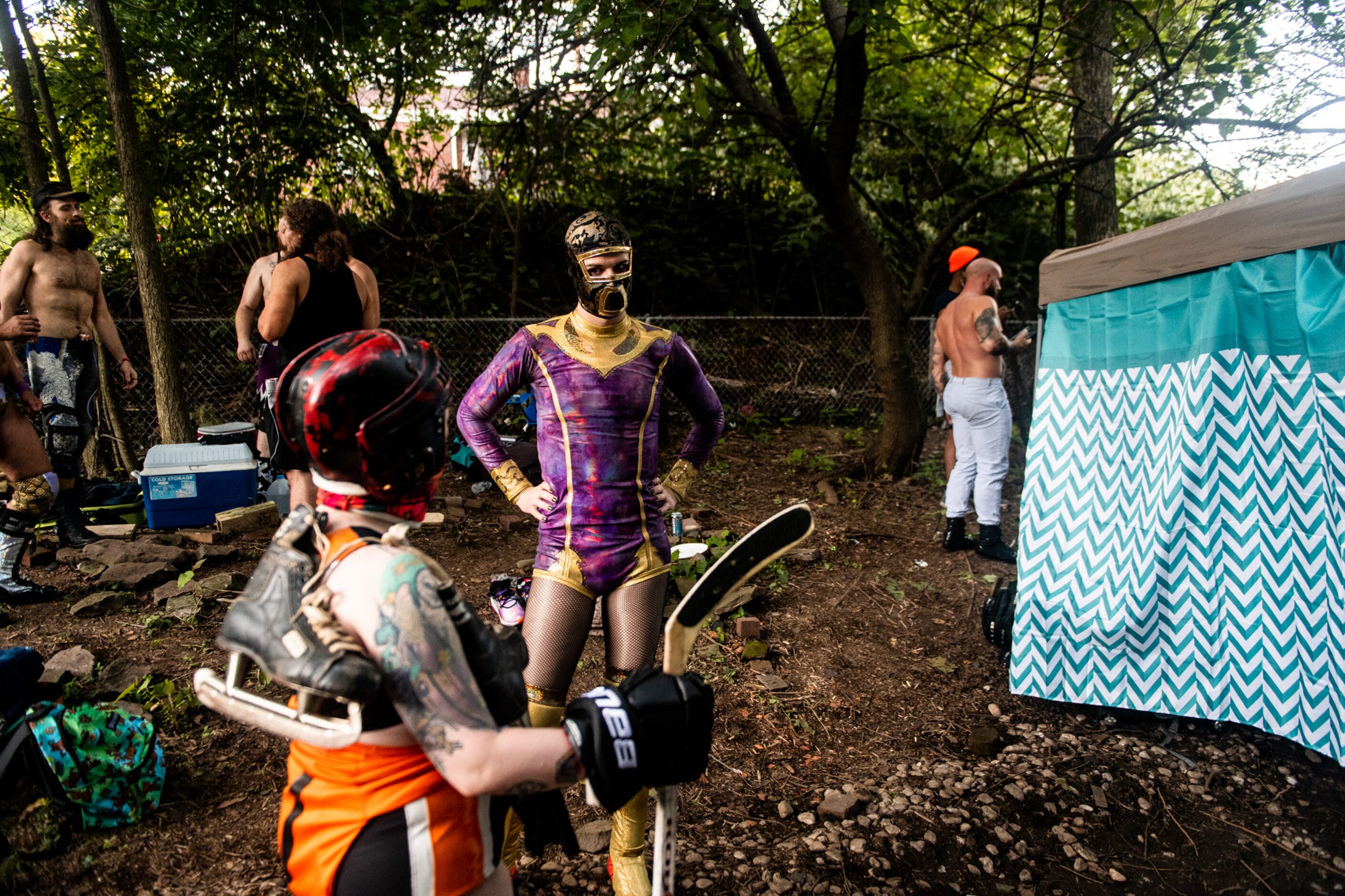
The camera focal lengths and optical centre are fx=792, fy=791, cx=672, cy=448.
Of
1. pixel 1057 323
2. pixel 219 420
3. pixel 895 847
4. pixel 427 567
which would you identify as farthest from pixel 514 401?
pixel 427 567

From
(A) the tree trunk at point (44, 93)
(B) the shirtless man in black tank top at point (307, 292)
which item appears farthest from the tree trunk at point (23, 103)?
(B) the shirtless man in black tank top at point (307, 292)

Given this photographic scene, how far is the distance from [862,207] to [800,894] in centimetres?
1015

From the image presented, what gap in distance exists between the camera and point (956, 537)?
232 inches

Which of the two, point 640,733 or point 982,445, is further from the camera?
point 982,445

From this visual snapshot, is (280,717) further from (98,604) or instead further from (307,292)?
(98,604)

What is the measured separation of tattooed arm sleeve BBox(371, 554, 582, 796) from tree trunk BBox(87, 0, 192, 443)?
564cm

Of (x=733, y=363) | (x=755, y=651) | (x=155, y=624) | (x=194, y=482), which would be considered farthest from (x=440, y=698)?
(x=733, y=363)

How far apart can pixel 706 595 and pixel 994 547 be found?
15.7 feet

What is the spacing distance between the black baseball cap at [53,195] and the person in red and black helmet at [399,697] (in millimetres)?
5104

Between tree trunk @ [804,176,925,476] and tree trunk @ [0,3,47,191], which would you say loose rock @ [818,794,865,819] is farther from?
tree trunk @ [0,3,47,191]

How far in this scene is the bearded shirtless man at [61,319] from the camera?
16.3 feet

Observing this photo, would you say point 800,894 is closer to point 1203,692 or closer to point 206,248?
point 1203,692

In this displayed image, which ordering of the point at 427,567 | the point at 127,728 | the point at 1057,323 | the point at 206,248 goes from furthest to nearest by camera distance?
the point at 206,248 < the point at 1057,323 < the point at 127,728 < the point at 427,567

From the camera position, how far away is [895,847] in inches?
111
